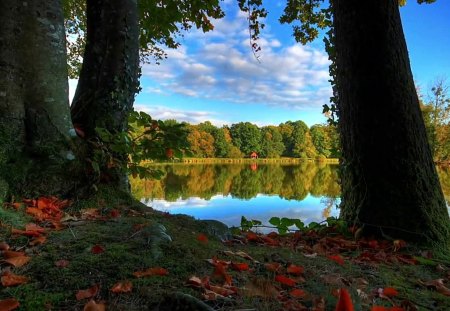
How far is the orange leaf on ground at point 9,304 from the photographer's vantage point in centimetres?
113

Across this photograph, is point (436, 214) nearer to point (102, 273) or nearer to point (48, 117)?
point (102, 273)

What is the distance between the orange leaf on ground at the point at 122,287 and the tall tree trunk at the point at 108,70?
6.23 feet

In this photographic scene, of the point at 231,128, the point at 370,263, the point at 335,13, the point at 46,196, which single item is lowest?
the point at 370,263

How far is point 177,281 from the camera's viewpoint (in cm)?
146

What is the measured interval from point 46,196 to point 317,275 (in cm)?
196

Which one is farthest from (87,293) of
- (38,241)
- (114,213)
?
(114,213)

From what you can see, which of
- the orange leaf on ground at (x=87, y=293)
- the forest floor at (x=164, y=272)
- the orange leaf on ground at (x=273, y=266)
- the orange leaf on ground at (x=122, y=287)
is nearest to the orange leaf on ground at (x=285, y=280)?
the forest floor at (x=164, y=272)

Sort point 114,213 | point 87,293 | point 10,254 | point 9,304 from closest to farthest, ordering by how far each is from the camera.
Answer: point 9,304
point 87,293
point 10,254
point 114,213

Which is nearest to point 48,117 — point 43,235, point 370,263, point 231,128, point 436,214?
point 43,235

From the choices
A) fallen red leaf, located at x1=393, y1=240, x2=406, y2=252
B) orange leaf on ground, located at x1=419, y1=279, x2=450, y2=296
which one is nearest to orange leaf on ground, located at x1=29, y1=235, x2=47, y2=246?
orange leaf on ground, located at x1=419, y1=279, x2=450, y2=296

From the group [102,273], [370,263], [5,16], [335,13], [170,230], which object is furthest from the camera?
[335,13]

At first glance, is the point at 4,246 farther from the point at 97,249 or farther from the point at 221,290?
the point at 221,290

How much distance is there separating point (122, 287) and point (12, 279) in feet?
1.33

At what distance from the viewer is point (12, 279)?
132 centimetres
